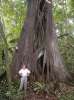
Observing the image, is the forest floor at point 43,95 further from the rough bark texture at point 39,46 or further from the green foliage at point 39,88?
the rough bark texture at point 39,46

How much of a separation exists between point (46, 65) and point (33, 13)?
199 centimetres

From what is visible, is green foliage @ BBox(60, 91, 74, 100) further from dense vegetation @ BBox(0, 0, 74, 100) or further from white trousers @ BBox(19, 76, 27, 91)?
dense vegetation @ BBox(0, 0, 74, 100)

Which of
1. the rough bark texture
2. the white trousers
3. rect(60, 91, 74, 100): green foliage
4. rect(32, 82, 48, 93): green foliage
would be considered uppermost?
the rough bark texture

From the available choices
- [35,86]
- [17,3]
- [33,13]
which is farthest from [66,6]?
[35,86]

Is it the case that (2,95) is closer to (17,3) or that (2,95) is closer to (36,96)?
(36,96)

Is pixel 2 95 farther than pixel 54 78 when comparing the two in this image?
No

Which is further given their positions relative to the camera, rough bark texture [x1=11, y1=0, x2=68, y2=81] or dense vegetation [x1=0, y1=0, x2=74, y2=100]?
dense vegetation [x1=0, y1=0, x2=74, y2=100]

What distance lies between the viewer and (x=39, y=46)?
8.01m

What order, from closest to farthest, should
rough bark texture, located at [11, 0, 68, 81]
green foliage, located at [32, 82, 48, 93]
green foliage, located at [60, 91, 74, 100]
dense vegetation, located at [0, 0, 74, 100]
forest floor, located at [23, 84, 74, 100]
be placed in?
green foliage, located at [60, 91, 74, 100] < forest floor, located at [23, 84, 74, 100] < green foliage, located at [32, 82, 48, 93] < rough bark texture, located at [11, 0, 68, 81] < dense vegetation, located at [0, 0, 74, 100]

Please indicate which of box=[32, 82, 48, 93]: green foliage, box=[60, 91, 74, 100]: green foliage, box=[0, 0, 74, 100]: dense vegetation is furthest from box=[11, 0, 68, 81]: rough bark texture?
box=[0, 0, 74, 100]: dense vegetation

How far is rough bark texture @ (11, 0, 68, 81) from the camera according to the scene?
7680 mm

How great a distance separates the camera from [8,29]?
13250 millimetres

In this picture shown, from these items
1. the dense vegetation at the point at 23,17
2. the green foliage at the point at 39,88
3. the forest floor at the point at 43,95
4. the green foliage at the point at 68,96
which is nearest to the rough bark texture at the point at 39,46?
the green foliage at the point at 39,88

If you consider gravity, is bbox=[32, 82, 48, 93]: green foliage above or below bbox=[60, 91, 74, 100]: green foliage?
above
